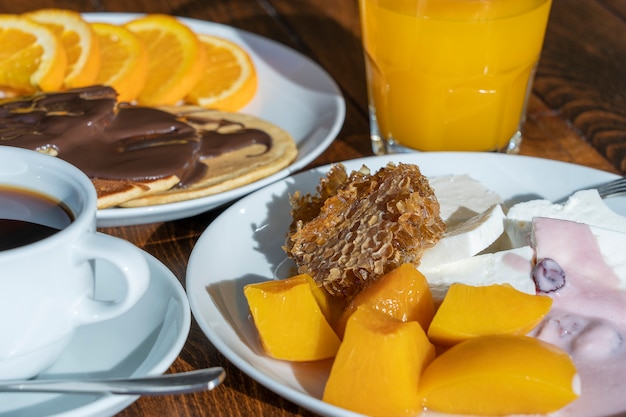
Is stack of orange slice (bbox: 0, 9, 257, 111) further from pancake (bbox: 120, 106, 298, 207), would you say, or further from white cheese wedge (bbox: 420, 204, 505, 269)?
white cheese wedge (bbox: 420, 204, 505, 269)

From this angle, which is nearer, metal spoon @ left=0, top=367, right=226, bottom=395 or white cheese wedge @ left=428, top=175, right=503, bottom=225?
metal spoon @ left=0, top=367, right=226, bottom=395

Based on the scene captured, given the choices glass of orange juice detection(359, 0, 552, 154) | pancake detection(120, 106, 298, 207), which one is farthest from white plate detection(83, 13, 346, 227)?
glass of orange juice detection(359, 0, 552, 154)

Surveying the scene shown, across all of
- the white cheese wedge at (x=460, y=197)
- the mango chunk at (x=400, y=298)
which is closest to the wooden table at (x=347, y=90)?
the mango chunk at (x=400, y=298)

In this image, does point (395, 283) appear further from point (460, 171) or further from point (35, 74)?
point (35, 74)

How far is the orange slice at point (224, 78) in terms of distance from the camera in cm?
192

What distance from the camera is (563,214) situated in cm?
131

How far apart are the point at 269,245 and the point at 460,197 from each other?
1.13 ft

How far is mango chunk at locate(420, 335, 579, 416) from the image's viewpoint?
0.95 metres

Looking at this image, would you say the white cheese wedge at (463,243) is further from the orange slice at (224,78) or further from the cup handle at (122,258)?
the orange slice at (224,78)

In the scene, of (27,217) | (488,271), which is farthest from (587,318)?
(27,217)

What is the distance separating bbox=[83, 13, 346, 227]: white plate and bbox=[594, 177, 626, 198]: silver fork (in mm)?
551

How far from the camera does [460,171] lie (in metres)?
1.52

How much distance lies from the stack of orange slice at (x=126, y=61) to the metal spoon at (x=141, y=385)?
3.35 feet

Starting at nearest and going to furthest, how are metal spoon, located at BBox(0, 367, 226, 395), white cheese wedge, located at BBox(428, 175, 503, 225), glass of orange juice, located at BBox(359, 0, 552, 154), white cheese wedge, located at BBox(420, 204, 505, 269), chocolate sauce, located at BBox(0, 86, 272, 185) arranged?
metal spoon, located at BBox(0, 367, 226, 395), white cheese wedge, located at BBox(420, 204, 505, 269), white cheese wedge, located at BBox(428, 175, 503, 225), chocolate sauce, located at BBox(0, 86, 272, 185), glass of orange juice, located at BBox(359, 0, 552, 154)
